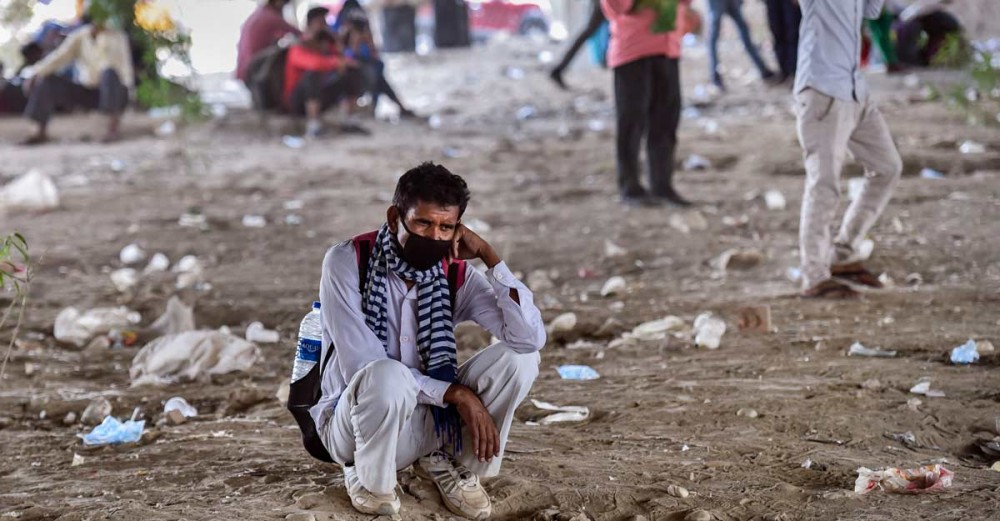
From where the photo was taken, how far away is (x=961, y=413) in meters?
3.56

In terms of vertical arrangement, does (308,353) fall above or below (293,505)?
above

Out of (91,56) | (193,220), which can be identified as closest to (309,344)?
(193,220)

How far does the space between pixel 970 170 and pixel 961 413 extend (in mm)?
4562

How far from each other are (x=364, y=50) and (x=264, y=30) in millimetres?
1027

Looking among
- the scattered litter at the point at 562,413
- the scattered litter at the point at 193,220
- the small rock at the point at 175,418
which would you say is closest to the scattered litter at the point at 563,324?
the scattered litter at the point at 562,413

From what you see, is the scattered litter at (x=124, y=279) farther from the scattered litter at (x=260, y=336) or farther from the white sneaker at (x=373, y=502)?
the white sneaker at (x=373, y=502)

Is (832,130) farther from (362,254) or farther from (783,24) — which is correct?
(783,24)

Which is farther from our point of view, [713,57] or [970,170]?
[713,57]

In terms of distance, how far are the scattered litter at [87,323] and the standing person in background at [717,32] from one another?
7.99 meters

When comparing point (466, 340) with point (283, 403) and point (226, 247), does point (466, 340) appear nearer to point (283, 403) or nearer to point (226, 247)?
point (283, 403)

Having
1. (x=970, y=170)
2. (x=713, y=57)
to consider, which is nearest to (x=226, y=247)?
(x=970, y=170)

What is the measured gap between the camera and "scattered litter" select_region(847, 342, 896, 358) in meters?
4.29

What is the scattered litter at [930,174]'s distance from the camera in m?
7.54

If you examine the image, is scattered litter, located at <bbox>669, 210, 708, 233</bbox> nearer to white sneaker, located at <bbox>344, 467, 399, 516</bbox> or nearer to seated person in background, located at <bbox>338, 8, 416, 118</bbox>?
white sneaker, located at <bbox>344, 467, 399, 516</bbox>
